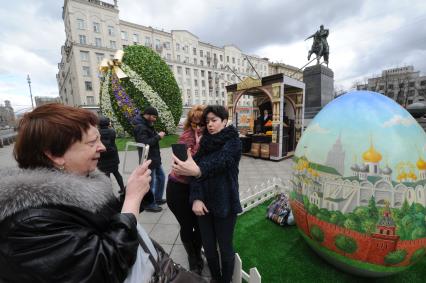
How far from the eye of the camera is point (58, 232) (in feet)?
2.61

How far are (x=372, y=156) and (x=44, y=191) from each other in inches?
90.6

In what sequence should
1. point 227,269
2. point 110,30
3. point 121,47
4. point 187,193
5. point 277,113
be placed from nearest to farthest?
1. point 227,269
2. point 187,193
3. point 277,113
4. point 110,30
5. point 121,47

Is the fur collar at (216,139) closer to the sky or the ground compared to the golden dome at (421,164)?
closer to the sky

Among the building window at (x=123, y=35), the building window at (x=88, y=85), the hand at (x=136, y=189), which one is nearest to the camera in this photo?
the hand at (x=136, y=189)

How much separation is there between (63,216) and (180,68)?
49.2m

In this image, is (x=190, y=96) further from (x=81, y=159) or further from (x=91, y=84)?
(x=81, y=159)

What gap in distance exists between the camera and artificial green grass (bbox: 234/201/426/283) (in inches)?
92.0

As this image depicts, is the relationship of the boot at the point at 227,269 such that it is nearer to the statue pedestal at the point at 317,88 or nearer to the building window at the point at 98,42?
the statue pedestal at the point at 317,88

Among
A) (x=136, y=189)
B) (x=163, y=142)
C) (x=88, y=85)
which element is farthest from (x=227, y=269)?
(x=88, y=85)

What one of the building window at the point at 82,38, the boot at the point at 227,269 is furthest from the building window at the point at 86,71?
the boot at the point at 227,269

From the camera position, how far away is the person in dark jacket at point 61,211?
2.54 ft

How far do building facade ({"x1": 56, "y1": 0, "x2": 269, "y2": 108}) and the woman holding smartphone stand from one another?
1898 centimetres

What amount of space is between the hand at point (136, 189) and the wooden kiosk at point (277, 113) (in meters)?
7.48

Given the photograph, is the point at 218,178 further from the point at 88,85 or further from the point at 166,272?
the point at 88,85
